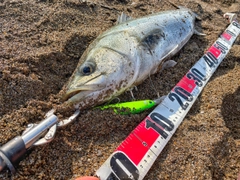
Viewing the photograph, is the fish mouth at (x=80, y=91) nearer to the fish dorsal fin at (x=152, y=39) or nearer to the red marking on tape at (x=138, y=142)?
the red marking on tape at (x=138, y=142)

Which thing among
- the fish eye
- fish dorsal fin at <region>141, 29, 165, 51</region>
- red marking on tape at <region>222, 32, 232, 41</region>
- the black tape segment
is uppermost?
fish dorsal fin at <region>141, 29, 165, 51</region>

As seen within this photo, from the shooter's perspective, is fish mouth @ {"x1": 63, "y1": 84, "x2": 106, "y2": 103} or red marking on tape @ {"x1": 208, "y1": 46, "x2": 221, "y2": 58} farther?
red marking on tape @ {"x1": 208, "y1": 46, "x2": 221, "y2": 58}

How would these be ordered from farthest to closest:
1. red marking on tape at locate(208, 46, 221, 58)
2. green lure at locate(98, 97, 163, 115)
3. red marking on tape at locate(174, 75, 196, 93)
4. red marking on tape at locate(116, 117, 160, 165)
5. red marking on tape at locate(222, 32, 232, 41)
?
red marking on tape at locate(222, 32, 232, 41) < red marking on tape at locate(208, 46, 221, 58) < red marking on tape at locate(174, 75, 196, 93) < green lure at locate(98, 97, 163, 115) < red marking on tape at locate(116, 117, 160, 165)

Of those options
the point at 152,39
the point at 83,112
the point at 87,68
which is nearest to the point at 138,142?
the point at 83,112

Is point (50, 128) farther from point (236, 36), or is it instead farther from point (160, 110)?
point (236, 36)

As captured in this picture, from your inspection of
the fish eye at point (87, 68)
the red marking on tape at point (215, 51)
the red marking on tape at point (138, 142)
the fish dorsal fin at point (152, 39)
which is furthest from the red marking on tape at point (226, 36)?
the fish eye at point (87, 68)

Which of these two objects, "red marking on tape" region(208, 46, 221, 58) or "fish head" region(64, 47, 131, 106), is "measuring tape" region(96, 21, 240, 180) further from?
"fish head" region(64, 47, 131, 106)

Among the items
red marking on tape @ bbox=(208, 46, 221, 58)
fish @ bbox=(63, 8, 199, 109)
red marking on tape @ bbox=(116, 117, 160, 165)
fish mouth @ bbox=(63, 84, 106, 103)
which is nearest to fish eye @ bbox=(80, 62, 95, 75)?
fish @ bbox=(63, 8, 199, 109)

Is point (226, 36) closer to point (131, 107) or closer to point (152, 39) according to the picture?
point (152, 39)
